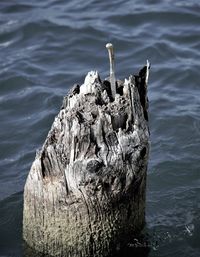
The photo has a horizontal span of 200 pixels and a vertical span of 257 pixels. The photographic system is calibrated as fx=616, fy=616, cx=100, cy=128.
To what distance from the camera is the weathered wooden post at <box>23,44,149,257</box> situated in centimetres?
470

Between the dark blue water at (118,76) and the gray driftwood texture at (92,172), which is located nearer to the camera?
the gray driftwood texture at (92,172)

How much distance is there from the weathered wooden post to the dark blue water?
616 millimetres

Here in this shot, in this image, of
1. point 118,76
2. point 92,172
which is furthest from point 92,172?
point 118,76

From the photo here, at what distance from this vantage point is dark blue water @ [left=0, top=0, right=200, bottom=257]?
6309 millimetres

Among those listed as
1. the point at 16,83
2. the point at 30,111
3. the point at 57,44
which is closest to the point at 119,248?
the point at 30,111

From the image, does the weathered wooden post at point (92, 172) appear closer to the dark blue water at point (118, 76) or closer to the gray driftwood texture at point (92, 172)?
the gray driftwood texture at point (92, 172)

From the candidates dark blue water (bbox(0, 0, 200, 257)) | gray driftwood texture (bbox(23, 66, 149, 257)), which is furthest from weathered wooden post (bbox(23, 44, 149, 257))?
dark blue water (bbox(0, 0, 200, 257))

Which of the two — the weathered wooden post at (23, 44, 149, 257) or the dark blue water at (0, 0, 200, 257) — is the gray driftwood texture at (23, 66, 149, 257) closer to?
the weathered wooden post at (23, 44, 149, 257)

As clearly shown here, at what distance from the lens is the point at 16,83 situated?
9.16 metres

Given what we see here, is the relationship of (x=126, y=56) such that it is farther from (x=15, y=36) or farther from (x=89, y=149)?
(x=89, y=149)

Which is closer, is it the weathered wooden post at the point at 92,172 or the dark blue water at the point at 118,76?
the weathered wooden post at the point at 92,172

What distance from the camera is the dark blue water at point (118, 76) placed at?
631 cm

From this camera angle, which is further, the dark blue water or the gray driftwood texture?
the dark blue water

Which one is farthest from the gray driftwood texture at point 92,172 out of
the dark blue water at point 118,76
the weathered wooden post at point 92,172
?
the dark blue water at point 118,76
